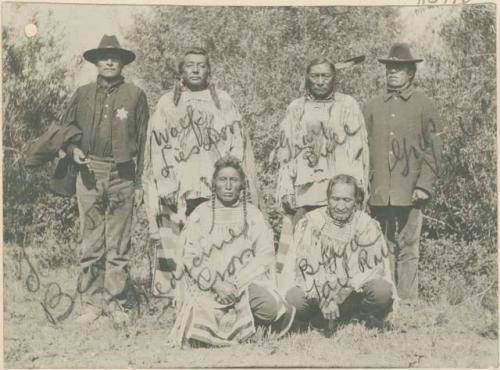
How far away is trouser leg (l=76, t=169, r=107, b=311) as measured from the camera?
5453mm

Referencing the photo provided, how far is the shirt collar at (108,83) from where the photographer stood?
18.1ft

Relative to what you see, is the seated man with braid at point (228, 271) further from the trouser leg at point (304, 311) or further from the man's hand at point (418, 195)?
the man's hand at point (418, 195)

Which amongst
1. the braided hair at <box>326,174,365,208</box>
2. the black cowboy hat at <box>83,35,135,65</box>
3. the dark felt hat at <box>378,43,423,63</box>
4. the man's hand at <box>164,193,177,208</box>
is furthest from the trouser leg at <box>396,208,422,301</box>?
the black cowboy hat at <box>83,35,135,65</box>

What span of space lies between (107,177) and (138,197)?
0.27 m

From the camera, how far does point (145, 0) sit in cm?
566

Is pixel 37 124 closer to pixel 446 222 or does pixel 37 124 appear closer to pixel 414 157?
pixel 414 157

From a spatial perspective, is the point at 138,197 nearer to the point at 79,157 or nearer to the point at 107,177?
the point at 107,177

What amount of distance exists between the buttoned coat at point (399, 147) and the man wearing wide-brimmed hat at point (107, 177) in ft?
5.61

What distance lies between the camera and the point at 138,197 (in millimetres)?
5520

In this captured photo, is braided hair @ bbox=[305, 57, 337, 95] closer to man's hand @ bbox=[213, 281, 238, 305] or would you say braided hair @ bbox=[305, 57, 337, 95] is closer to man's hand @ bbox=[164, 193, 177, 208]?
man's hand @ bbox=[164, 193, 177, 208]

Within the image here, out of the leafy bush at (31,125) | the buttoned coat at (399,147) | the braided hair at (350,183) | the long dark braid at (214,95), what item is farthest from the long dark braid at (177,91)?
the buttoned coat at (399,147)

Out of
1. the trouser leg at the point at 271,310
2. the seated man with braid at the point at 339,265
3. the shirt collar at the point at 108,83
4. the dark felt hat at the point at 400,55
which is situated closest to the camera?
the trouser leg at the point at 271,310

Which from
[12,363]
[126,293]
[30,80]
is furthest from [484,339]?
[30,80]

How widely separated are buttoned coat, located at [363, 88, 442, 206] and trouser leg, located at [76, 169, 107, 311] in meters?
1.99
